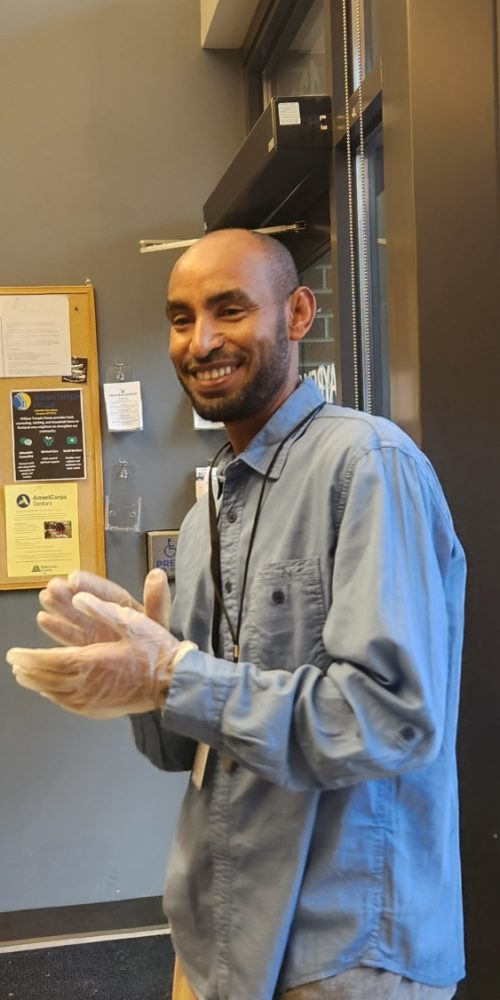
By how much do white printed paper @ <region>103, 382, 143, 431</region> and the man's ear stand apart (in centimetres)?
139

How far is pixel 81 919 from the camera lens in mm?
2395

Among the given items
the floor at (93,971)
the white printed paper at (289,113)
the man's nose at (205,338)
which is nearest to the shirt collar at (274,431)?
the man's nose at (205,338)

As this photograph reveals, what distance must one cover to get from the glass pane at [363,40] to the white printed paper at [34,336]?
1.10 metres

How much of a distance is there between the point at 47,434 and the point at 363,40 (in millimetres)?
1346

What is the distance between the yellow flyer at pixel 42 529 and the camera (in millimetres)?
2402

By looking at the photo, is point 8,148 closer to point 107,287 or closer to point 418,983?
point 107,287

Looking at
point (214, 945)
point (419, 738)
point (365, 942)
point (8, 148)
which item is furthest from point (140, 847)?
point (8, 148)

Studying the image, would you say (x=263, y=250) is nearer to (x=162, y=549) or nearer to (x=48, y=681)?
(x=48, y=681)

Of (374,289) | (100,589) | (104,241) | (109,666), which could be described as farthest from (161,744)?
(104,241)

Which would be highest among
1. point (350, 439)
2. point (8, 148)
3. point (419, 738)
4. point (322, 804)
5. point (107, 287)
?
point (8, 148)

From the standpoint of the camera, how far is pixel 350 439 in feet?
2.98

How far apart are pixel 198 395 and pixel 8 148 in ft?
5.54

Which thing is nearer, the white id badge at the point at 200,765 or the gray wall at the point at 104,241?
the white id badge at the point at 200,765

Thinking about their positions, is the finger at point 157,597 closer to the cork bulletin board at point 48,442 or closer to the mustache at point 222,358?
the mustache at point 222,358
